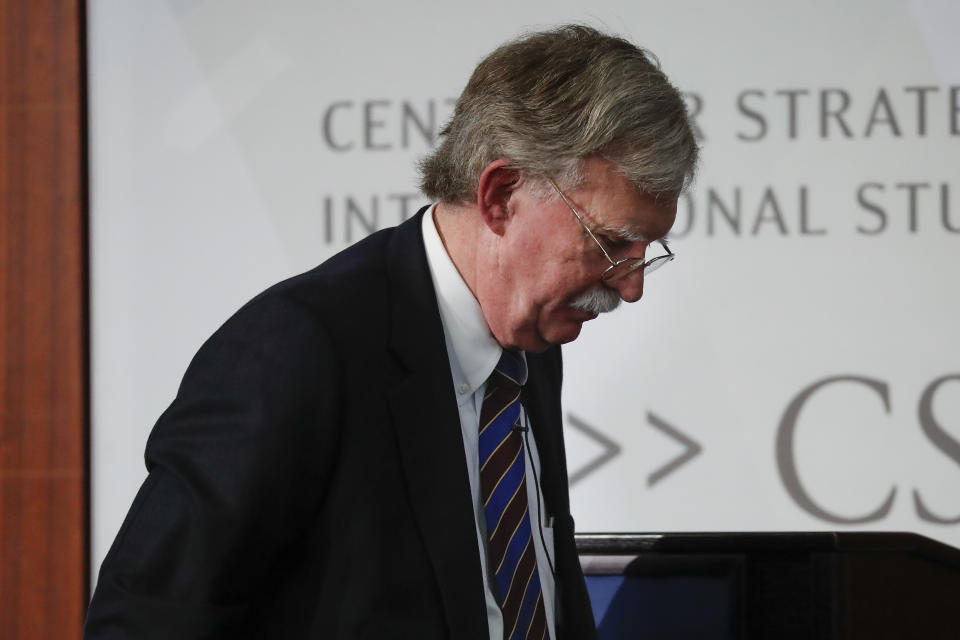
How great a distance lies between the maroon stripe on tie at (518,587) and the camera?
1.14 metres

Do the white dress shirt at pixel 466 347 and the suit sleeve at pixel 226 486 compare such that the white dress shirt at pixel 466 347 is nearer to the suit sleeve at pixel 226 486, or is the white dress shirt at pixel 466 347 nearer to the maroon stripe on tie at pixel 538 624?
the maroon stripe on tie at pixel 538 624

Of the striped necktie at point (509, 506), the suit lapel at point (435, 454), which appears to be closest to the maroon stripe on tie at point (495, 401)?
the striped necktie at point (509, 506)

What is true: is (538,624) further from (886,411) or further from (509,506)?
(886,411)

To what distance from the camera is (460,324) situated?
1.20 metres

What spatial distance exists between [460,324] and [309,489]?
32 centimetres

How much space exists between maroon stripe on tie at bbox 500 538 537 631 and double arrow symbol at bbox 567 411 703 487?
1.26 metres

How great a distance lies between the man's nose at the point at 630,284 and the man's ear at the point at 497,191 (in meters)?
0.16

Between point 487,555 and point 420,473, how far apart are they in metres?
0.17

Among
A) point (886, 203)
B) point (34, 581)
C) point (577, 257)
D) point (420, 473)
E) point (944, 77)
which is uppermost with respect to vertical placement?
point (944, 77)

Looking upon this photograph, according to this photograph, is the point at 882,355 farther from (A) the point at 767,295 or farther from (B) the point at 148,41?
(B) the point at 148,41

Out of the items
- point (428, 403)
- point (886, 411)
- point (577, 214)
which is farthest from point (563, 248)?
point (886, 411)

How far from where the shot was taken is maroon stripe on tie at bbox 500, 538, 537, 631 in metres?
1.14

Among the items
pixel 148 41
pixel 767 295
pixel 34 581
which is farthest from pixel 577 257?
pixel 34 581

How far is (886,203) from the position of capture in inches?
97.0
